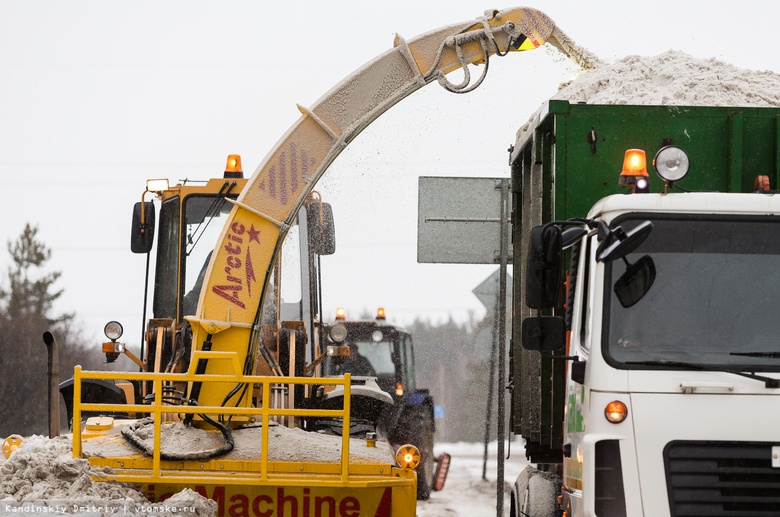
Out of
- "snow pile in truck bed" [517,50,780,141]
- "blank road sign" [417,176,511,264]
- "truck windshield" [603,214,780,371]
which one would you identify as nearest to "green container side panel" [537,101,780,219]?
"snow pile in truck bed" [517,50,780,141]

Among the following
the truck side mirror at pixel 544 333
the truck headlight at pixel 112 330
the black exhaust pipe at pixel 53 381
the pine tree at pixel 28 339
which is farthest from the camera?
the pine tree at pixel 28 339

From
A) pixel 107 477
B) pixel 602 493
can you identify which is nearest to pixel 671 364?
pixel 602 493

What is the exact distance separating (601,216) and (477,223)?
5.94 metres

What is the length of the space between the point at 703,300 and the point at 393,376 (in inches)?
505

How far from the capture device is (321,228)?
959 centimetres

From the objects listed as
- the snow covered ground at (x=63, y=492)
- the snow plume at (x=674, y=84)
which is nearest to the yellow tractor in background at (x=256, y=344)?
the snow covered ground at (x=63, y=492)

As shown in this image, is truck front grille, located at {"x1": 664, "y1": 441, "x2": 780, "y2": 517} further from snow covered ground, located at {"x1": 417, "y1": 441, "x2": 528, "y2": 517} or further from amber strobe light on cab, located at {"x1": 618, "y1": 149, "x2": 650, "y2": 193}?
snow covered ground, located at {"x1": 417, "y1": 441, "x2": 528, "y2": 517}

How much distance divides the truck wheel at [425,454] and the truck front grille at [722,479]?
9856 mm

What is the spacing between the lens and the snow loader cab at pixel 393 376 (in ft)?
50.1

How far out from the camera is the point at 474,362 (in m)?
49.7

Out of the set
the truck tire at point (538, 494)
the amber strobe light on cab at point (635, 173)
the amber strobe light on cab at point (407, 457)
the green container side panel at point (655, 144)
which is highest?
the green container side panel at point (655, 144)

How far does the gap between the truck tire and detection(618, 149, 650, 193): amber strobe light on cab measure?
2.28 m

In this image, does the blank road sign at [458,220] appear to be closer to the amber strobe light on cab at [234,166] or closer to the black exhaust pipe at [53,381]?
the amber strobe light on cab at [234,166]

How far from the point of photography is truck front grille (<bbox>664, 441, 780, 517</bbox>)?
5.65 metres
